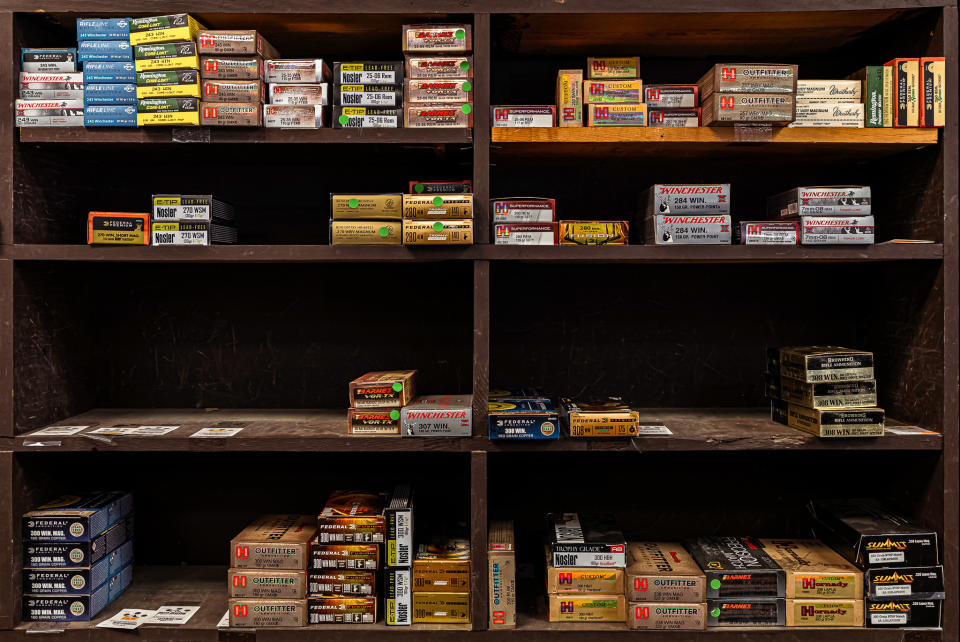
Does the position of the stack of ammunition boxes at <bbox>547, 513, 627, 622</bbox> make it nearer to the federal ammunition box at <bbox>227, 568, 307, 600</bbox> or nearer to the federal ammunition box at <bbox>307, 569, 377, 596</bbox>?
the federal ammunition box at <bbox>307, 569, 377, 596</bbox>

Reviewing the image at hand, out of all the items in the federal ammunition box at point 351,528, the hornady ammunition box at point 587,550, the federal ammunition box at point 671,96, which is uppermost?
the federal ammunition box at point 671,96

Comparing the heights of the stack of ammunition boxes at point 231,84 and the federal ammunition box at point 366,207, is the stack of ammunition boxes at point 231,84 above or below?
above

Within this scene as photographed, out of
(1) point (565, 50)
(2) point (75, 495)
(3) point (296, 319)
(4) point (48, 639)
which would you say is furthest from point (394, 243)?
(4) point (48, 639)

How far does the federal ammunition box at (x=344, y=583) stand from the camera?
2137 mm

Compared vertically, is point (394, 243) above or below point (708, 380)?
above

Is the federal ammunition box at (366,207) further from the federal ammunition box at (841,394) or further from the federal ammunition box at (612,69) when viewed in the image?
the federal ammunition box at (841,394)

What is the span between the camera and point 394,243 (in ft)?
6.98

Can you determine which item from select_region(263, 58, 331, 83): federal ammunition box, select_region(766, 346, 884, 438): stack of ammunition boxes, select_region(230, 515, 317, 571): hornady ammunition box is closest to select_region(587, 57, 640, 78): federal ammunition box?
select_region(263, 58, 331, 83): federal ammunition box

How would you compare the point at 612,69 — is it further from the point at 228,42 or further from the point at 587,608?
the point at 587,608

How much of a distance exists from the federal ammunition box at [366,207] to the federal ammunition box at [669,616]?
1.60 m

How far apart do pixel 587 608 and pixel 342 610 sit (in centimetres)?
86

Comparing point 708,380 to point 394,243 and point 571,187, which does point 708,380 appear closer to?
point 571,187

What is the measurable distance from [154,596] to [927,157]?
3317 mm

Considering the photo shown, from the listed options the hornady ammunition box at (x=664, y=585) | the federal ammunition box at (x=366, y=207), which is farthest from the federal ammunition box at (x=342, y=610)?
the federal ammunition box at (x=366, y=207)
